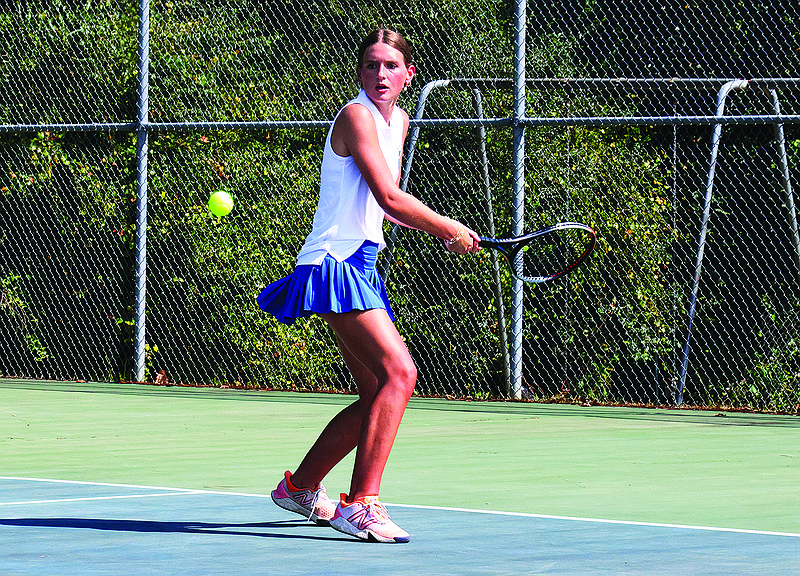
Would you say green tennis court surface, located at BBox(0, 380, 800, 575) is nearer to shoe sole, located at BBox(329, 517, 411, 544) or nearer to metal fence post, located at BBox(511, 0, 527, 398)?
shoe sole, located at BBox(329, 517, 411, 544)

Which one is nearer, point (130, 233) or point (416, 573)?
point (416, 573)

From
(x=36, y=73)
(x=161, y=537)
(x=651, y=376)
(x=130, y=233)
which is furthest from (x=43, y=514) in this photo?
(x=36, y=73)

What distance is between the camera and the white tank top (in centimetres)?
450

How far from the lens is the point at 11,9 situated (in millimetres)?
12125

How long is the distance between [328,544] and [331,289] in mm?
715

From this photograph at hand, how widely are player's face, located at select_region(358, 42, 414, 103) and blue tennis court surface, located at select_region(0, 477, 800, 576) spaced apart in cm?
127

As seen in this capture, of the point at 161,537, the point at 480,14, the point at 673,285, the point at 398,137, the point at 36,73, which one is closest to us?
the point at 161,537

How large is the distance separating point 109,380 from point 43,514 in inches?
264

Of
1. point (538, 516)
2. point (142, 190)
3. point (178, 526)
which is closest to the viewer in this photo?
point (178, 526)

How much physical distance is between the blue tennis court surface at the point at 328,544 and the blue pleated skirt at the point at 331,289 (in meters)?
0.65

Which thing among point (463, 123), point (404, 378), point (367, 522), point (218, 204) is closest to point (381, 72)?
point (404, 378)

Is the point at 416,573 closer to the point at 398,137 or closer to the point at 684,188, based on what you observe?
the point at 398,137

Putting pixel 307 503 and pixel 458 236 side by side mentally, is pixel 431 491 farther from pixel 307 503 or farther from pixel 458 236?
pixel 458 236

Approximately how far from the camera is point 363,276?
451 centimetres
